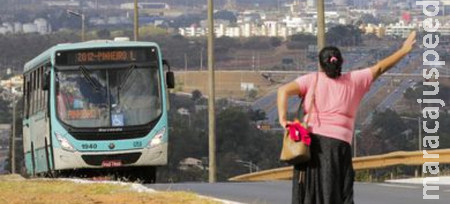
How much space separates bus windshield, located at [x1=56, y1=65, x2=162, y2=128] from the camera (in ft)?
81.8

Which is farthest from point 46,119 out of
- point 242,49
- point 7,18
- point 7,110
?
point 7,18

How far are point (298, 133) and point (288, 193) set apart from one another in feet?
29.4

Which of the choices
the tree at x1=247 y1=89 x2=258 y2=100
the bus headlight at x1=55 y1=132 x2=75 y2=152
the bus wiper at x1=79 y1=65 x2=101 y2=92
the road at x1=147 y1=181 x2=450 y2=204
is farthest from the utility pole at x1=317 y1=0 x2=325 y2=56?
the tree at x1=247 y1=89 x2=258 y2=100

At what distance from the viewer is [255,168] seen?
5006 centimetres

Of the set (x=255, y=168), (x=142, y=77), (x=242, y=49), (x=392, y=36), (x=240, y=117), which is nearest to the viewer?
(x=142, y=77)

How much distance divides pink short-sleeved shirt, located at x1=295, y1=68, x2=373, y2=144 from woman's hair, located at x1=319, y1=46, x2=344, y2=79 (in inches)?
2.4

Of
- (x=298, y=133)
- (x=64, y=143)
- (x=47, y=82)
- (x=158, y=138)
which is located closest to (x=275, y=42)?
(x=158, y=138)

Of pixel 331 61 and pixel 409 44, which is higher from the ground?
pixel 409 44

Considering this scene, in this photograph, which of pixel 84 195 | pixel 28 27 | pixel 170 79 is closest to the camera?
pixel 84 195

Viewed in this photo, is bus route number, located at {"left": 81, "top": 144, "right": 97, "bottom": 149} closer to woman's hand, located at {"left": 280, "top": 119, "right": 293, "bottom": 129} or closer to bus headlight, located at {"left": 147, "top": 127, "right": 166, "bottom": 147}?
bus headlight, located at {"left": 147, "top": 127, "right": 166, "bottom": 147}

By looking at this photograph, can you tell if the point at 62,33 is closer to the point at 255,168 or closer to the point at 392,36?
the point at 392,36

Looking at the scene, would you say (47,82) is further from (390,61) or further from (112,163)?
(390,61)

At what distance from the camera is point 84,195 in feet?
57.2

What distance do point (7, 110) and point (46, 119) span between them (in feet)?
174
